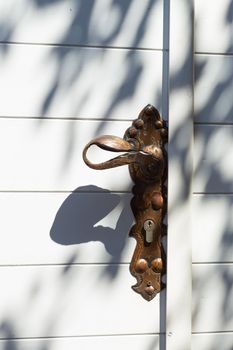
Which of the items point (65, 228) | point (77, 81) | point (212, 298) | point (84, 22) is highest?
point (84, 22)

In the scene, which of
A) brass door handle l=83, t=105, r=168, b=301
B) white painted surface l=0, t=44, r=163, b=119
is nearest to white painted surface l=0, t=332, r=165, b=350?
brass door handle l=83, t=105, r=168, b=301

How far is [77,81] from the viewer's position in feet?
4.51

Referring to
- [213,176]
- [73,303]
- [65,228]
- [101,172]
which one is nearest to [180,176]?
[213,176]

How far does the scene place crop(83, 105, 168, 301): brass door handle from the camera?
140 centimetres

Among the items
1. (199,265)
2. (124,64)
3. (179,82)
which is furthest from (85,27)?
(199,265)

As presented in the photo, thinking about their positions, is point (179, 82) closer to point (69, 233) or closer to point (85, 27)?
point (85, 27)

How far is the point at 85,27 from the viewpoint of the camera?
4.49ft

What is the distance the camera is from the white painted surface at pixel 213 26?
4.63 feet

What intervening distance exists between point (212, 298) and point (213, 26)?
701mm

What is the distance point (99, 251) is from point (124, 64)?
0.47 meters

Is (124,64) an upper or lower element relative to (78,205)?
upper

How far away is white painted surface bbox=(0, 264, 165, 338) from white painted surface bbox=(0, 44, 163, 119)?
1.29 feet

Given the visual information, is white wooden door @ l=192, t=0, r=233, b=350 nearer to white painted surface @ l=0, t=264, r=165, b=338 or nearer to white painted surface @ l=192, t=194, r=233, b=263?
white painted surface @ l=192, t=194, r=233, b=263

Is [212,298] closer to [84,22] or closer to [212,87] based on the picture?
[212,87]
